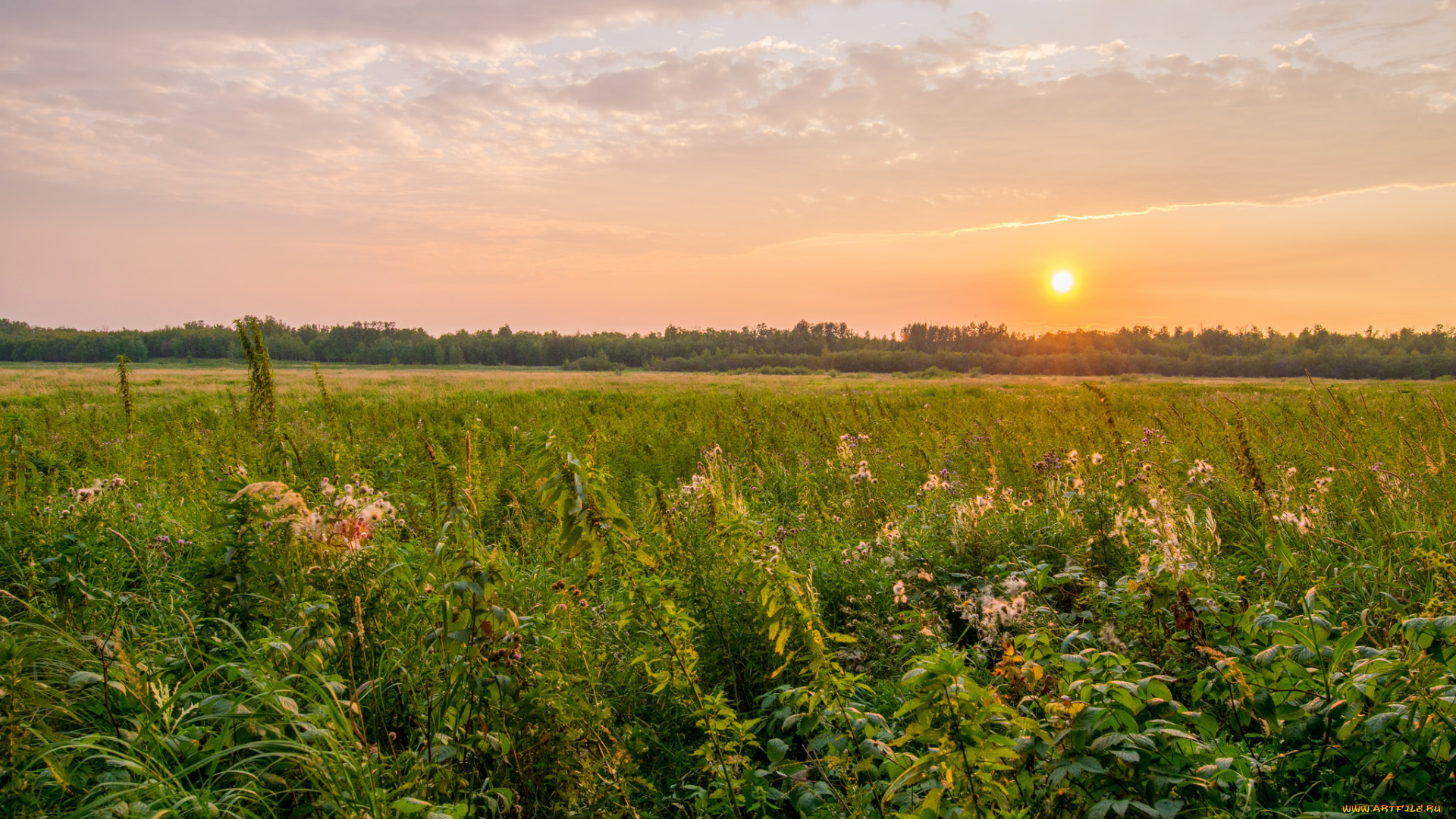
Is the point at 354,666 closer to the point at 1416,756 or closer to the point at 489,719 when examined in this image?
the point at 489,719

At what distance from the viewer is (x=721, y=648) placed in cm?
345

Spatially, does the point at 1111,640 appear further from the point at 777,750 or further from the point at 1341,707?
the point at 777,750

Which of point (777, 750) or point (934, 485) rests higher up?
point (934, 485)

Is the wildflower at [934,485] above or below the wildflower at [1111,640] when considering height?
above

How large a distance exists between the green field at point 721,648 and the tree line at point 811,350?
89732 mm

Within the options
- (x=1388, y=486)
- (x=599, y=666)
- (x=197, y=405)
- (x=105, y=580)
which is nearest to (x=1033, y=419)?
(x=1388, y=486)

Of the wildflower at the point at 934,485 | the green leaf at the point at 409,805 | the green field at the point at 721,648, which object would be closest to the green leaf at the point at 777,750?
the green field at the point at 721,648

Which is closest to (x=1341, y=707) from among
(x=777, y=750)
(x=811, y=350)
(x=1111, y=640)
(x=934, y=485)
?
(x=1111, y=640)

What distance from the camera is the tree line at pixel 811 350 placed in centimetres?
9288

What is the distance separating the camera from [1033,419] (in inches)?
393

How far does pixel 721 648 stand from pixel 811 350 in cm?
13729

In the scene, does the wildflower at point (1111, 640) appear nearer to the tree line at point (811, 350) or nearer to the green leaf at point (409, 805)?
the green leaf at point (409, 805)

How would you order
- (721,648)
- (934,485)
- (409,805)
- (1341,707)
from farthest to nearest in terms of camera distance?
(934,485) → (721,648) → (1341,707) → (409,805)

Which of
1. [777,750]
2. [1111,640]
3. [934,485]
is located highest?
[934,485]
